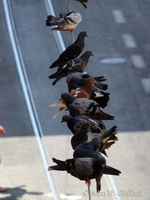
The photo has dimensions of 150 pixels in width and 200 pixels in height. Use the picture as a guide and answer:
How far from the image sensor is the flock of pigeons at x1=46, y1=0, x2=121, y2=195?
26.0ft

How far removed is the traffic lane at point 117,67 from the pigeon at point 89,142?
245 inches

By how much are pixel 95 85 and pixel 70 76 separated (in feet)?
1.74

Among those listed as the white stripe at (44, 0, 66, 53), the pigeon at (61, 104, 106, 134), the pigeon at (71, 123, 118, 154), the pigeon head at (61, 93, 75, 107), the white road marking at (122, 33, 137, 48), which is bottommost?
the pigeon at (71, 123, 118, 154)

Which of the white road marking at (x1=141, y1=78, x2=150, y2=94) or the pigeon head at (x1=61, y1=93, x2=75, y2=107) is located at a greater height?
the pigeon head at (x1=61, y1=93, x2=75, y2=107)

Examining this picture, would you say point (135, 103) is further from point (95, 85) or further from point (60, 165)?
point (60, 165)

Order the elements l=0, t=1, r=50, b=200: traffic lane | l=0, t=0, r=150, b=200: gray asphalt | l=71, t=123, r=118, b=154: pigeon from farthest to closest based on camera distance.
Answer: l=0, t=0, r=150, b=200: gray asphalt
l=0, t=1, r=50, b=200: traffic lane
l=71, t=123, r=118, b=154: pigeon

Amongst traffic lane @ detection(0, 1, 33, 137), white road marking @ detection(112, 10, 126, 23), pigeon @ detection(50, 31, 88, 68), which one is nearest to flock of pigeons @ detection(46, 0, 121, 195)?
pigeon @ detection(50, 31, 88, 68)

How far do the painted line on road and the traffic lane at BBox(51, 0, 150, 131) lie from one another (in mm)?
1874

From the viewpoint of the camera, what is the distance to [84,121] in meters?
8.82

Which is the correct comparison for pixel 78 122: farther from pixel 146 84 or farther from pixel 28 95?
pixel 146 84

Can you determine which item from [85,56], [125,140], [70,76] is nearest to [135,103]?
[125,140]

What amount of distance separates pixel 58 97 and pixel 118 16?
241 inches

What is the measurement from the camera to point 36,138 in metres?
14.5

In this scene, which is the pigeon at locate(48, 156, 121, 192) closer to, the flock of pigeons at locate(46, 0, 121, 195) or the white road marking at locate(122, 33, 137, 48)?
the flock of pigeons at locate(46, 0, 121, 195)
